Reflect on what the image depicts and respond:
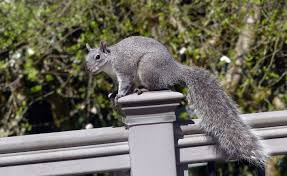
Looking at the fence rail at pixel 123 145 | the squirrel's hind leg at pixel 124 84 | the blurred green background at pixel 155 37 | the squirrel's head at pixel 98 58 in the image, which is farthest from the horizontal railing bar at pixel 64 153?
the blurred green background at pixel 155 37

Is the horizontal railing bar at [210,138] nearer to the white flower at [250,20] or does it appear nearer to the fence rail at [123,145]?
the fence rail at [123,145]

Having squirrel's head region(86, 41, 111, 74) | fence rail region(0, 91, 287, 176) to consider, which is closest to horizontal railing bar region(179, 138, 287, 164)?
fence rail region(0, 91, 287, 176)

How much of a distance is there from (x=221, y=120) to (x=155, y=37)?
1887 mm

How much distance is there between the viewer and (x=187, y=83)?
2.14m

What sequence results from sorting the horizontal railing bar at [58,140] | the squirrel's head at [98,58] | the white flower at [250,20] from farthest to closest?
the white flower at [250,20], the squirrel's head at [98,58], the horizontal railing bar at [58,140]

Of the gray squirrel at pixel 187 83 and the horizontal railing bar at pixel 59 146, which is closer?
the horizontal railing bar at pixel 59 146

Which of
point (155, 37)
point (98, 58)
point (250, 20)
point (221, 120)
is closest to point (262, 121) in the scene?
point (221, 120)

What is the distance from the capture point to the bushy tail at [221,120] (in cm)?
186

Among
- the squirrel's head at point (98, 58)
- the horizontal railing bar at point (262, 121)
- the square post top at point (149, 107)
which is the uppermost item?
the squirrel's head at point (98, 58)

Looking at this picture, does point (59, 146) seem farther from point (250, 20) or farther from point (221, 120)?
point (250, 20)

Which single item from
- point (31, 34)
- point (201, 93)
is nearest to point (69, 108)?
point (31, 34)

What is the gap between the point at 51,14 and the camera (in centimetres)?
378

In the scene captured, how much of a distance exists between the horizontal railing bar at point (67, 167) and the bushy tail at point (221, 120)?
304mm

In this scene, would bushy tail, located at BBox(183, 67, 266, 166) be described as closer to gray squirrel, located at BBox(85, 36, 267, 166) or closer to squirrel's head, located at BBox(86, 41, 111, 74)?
gray squirrel, located at BBox(85, 36, 267, 166)
